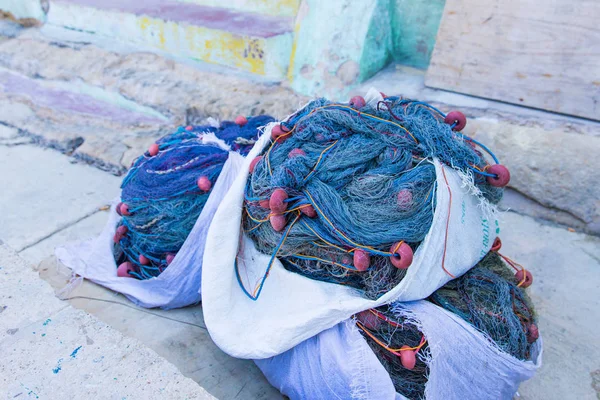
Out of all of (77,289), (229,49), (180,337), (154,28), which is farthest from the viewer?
(154,28)

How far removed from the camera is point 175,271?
1961mm

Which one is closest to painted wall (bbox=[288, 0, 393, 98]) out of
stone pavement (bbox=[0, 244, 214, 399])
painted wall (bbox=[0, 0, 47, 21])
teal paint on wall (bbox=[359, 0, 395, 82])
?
teal paint on wall (bbox=[359, 0, 395, 82])

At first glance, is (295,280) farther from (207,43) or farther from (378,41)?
(207,43)

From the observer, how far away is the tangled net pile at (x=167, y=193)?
196 cm

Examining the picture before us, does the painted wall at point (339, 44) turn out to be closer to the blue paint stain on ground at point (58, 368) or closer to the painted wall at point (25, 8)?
the blue paint stain on ground at point (58, 368)

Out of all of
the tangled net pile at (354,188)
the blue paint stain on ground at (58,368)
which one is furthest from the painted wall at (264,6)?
the blue paint stain on ground at (58,368)

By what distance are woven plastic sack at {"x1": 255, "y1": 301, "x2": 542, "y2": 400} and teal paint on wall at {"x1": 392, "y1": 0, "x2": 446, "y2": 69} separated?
2.04 meters

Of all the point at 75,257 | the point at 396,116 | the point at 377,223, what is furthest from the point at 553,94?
the point at 75,257

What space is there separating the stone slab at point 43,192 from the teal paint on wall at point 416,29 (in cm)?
212

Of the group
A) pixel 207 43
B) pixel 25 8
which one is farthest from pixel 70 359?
pixel 25 8

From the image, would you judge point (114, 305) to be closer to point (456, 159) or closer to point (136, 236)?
point (136, 236)

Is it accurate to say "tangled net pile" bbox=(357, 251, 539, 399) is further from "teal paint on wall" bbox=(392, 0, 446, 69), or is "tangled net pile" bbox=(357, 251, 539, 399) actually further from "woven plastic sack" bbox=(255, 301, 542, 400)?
"teal paint on wall" bbox=(392, 0, 446, 69)

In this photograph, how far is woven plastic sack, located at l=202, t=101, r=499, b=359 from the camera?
1.45 meters

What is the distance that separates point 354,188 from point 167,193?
855 millimetres
